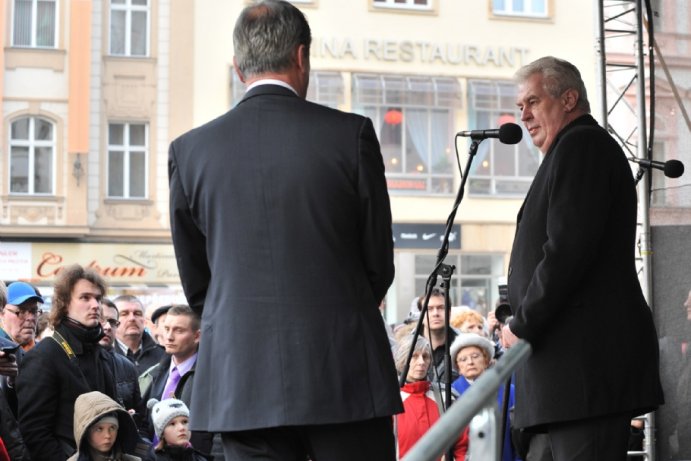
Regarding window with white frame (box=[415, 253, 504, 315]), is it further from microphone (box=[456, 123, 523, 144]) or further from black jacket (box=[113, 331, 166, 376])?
microphone (box=[456, 123, 523, 144])

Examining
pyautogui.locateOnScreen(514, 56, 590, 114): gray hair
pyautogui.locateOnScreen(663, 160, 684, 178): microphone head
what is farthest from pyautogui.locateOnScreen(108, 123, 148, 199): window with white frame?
pyautogui.locateOnScreen(514, 56, 590, 114): gray hair

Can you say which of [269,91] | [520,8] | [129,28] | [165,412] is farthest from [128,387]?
[520,8]

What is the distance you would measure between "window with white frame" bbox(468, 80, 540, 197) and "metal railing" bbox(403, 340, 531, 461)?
2435 cm

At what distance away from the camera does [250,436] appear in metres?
3.05

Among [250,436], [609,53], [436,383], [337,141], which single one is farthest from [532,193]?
[609,53]

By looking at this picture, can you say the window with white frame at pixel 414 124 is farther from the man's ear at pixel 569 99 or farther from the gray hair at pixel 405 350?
the man's ear at pixel 569 99

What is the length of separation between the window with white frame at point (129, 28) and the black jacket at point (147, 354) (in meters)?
17.2

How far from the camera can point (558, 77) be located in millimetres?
4172

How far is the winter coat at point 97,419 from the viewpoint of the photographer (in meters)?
5.64

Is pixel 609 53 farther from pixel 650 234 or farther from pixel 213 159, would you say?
pixel 213 159

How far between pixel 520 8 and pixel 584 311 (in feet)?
81.4

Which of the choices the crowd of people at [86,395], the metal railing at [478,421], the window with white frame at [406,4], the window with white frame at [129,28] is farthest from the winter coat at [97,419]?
the window with white frame at [406,4]

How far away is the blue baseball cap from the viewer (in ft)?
24.0

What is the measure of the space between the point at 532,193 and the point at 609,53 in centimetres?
1991
